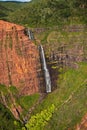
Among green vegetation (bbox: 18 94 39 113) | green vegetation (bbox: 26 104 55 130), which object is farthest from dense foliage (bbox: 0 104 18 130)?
green vegetation (bbox: 18 94 39 113)

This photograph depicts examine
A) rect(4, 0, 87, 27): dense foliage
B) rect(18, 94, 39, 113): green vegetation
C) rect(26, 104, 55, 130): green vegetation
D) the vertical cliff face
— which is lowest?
rect(26, 104, 55, 130): green vegetation

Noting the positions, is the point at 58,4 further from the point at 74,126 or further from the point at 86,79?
→ the point at 74,126

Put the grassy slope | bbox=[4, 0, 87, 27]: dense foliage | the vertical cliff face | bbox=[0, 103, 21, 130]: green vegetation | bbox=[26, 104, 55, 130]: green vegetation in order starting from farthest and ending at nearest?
bbox=[4, 0, 87, 27]: dense foliage → the vertical cliff face → bbox=[0, 103, 21, 130]: green vegetation → bbox=[26, 104, 55, 130]: green vegetation → the grassy slope

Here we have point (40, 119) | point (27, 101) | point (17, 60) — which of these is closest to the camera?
point (40, 119)

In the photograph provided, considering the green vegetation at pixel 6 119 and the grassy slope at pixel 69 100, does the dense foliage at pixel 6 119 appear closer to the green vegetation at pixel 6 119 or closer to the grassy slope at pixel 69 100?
the green vegetation at pixel 6 119

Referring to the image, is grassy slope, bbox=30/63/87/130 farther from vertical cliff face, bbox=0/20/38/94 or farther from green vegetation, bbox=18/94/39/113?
vertical cliff face, bbox=0/20/38/94

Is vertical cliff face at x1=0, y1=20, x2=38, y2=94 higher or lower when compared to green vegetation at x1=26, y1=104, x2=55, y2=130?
higher

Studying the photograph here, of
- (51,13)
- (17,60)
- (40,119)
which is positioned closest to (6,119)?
(40,119)

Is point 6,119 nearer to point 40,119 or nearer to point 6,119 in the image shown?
point 6,119
